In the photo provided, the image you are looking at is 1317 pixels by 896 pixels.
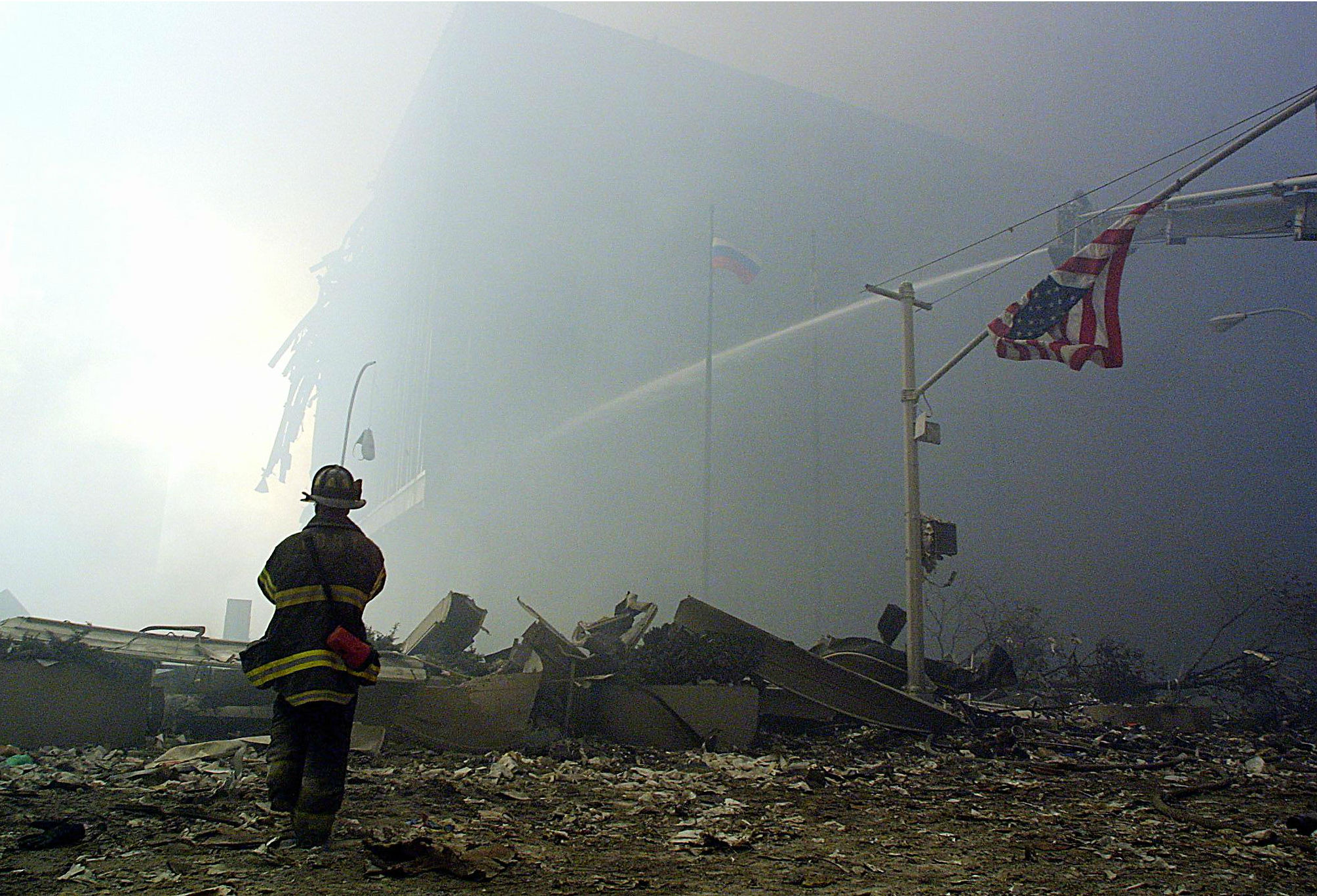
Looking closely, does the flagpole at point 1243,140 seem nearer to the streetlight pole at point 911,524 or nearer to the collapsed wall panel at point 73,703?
the streetlight pole at point 911,524

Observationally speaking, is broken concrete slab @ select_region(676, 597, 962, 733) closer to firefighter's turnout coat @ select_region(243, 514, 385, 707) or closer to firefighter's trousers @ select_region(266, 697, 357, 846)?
firefighter's turnout coat @ select_region(243, 514, 385, 707)

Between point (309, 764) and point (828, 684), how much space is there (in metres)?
7.34

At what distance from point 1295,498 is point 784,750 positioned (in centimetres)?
2524

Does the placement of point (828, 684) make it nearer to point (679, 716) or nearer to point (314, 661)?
point (679, 716)

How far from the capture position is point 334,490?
5.09 metres

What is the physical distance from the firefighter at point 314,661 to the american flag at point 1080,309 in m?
9.21

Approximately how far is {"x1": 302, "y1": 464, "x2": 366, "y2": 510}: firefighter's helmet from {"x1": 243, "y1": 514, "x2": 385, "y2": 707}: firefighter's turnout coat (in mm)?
128

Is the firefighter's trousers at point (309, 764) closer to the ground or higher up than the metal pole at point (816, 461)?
closer to the ground

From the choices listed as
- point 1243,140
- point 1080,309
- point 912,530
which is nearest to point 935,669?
point 912,530

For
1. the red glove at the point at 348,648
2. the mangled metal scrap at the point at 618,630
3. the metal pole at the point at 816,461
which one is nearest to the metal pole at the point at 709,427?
the metal pole at the point at 816,461

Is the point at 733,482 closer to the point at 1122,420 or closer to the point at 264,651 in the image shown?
the point at 1122,420

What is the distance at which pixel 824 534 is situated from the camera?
96.4ft

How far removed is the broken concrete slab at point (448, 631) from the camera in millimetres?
12195

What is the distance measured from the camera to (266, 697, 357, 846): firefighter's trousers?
14.7 feet
